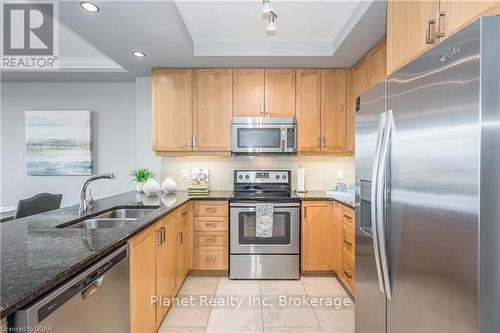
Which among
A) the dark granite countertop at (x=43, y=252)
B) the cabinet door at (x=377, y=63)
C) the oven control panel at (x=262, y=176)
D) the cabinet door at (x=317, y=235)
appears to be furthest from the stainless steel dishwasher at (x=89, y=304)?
the cabinet door at (x=377, y=63)

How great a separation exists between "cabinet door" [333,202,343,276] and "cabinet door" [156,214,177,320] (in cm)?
162

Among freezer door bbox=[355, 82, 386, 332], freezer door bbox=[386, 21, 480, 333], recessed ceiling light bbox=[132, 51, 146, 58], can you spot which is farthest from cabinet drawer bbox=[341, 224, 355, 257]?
recessed ceiling light bbox=[132, 51, 146, 58]

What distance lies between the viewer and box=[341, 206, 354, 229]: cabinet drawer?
262cm

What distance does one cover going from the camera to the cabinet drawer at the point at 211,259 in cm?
322

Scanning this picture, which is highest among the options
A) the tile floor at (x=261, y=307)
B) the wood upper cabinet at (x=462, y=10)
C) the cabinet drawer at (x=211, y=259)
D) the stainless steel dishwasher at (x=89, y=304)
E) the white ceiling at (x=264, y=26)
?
the white ceiling at (x=264, y=26)

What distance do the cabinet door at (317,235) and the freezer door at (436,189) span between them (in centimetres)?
167

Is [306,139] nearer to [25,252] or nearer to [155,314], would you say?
[155,314]

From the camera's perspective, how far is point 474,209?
93 centimetres

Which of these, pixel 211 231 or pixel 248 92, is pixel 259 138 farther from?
pixel 211 231

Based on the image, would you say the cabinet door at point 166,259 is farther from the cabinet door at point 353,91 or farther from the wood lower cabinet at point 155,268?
the cabinet door at point 353,91

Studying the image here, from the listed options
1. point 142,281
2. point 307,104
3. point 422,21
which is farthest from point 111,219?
point 307,104

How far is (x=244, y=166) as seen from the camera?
149 inches

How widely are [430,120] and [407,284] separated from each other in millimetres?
735

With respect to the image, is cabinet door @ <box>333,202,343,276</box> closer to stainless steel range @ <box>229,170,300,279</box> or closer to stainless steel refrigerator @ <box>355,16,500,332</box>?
stainless steel range @ <box>229,170,300,279</box>
